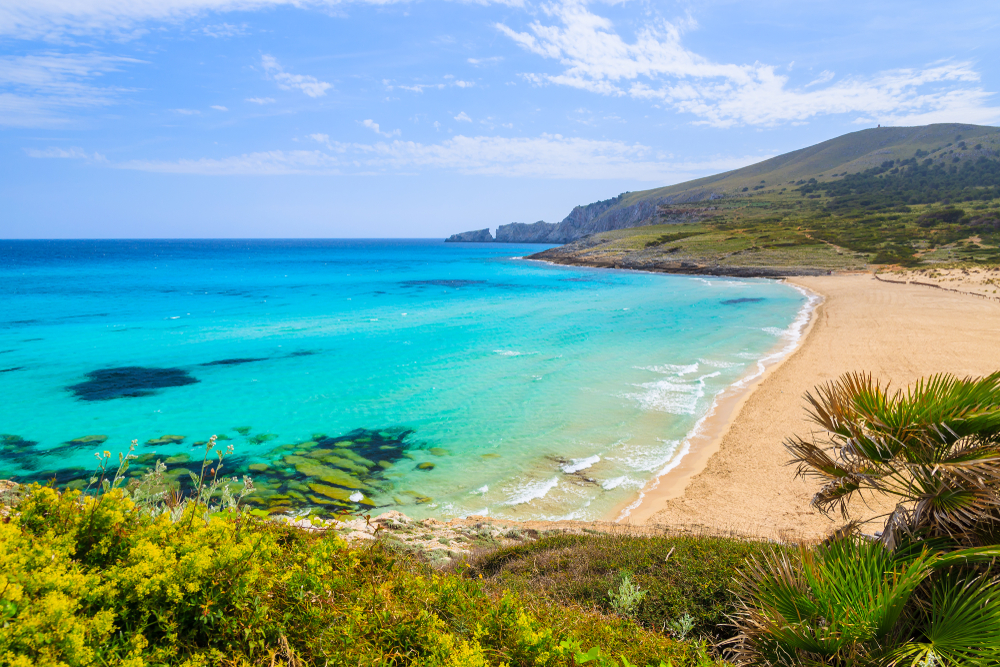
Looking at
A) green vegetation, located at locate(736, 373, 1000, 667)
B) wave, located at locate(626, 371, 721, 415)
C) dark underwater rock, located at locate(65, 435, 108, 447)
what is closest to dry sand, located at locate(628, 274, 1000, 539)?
wave, located at locate(626, 371, 721, 415)

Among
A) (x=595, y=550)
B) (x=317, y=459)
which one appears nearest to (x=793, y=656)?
(x=595, y=550)

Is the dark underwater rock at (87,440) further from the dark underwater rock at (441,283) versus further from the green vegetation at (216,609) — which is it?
the dark underwater rock at (441,283)

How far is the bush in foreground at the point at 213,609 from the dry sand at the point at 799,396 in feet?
21.0

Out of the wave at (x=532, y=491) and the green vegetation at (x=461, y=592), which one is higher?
the green vegetation at (x=461, y=592)

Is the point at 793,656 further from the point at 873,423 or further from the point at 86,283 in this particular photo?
the point at 86,283

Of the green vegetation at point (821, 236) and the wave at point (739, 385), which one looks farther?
the green vegetation at point (821, 236)

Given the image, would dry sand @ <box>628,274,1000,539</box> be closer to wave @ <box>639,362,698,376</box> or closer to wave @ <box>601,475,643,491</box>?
wave @ <box>601,475,643,491</box>

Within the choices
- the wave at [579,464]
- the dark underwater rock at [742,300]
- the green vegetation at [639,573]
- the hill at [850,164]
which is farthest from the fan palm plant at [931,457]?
the hill at [850,164]

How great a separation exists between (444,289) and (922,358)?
4990 centimetres

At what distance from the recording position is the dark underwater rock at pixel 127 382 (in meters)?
19.2

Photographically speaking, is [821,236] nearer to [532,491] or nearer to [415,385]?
[415,385]

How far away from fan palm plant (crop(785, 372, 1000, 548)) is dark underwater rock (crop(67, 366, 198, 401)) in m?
22.4

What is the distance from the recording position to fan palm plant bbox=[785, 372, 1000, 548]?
3789 mm

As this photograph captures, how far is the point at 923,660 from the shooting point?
3.28 metres
